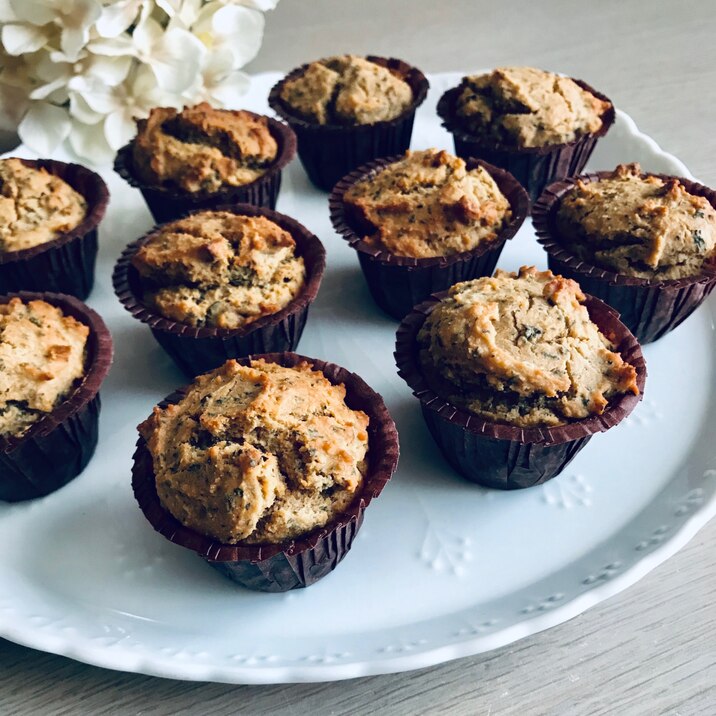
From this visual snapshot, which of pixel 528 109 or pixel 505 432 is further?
pixel 528 109

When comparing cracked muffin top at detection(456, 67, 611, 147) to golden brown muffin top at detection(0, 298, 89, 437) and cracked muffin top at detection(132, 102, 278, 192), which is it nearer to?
cracked muffin top at detection(132, 102, 278, 192)

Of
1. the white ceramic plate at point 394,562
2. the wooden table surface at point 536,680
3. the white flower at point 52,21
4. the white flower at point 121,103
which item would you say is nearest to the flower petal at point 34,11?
the white flower at point 52,21

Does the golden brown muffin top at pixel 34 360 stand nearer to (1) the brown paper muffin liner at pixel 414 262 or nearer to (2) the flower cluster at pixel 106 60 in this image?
(1) the brown paper muffin liner at pixel 414 262

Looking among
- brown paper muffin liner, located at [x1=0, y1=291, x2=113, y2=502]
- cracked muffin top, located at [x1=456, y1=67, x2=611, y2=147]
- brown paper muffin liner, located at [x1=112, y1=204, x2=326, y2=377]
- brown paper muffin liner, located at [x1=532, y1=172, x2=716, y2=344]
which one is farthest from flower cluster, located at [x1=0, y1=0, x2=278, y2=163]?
brown paper muffin liner, located at [x1=532, y1=172, x2=716, y2=344]

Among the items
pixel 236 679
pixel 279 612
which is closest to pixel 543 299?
pixel 279 612

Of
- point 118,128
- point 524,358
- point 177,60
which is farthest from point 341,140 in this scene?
point 524,358

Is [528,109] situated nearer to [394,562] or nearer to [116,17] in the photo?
[116,17]
